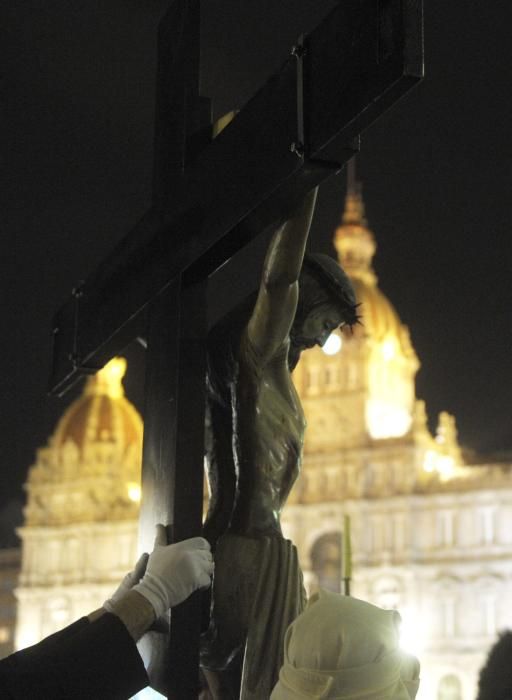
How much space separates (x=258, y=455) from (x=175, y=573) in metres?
0.56

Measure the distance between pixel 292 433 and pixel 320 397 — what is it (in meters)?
38.2

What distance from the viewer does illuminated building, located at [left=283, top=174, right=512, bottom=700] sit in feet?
119

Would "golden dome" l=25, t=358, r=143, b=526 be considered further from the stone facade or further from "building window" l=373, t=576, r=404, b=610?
"building window" l=373, t=576, r=404, b=610

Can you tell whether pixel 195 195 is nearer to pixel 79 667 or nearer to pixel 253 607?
pixel 253 607

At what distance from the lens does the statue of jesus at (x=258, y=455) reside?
8.34 feet

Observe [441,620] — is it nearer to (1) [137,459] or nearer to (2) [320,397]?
(2) [320,397]

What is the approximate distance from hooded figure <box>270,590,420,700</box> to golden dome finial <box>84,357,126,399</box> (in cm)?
4547

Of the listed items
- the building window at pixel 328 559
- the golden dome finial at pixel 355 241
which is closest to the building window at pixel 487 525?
the building window at pixel 328 559

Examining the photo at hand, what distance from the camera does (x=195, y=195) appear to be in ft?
8.09

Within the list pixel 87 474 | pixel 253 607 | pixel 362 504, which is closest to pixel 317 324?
pixel 253 607

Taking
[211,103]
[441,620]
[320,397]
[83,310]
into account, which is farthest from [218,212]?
[320,397]

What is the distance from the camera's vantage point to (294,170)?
2.08 m

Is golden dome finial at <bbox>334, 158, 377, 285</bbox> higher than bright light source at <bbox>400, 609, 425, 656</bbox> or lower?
higher

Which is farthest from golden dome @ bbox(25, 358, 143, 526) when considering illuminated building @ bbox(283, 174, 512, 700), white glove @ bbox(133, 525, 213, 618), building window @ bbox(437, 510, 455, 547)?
white glove @ bbox(133, 525, 213, 618)
